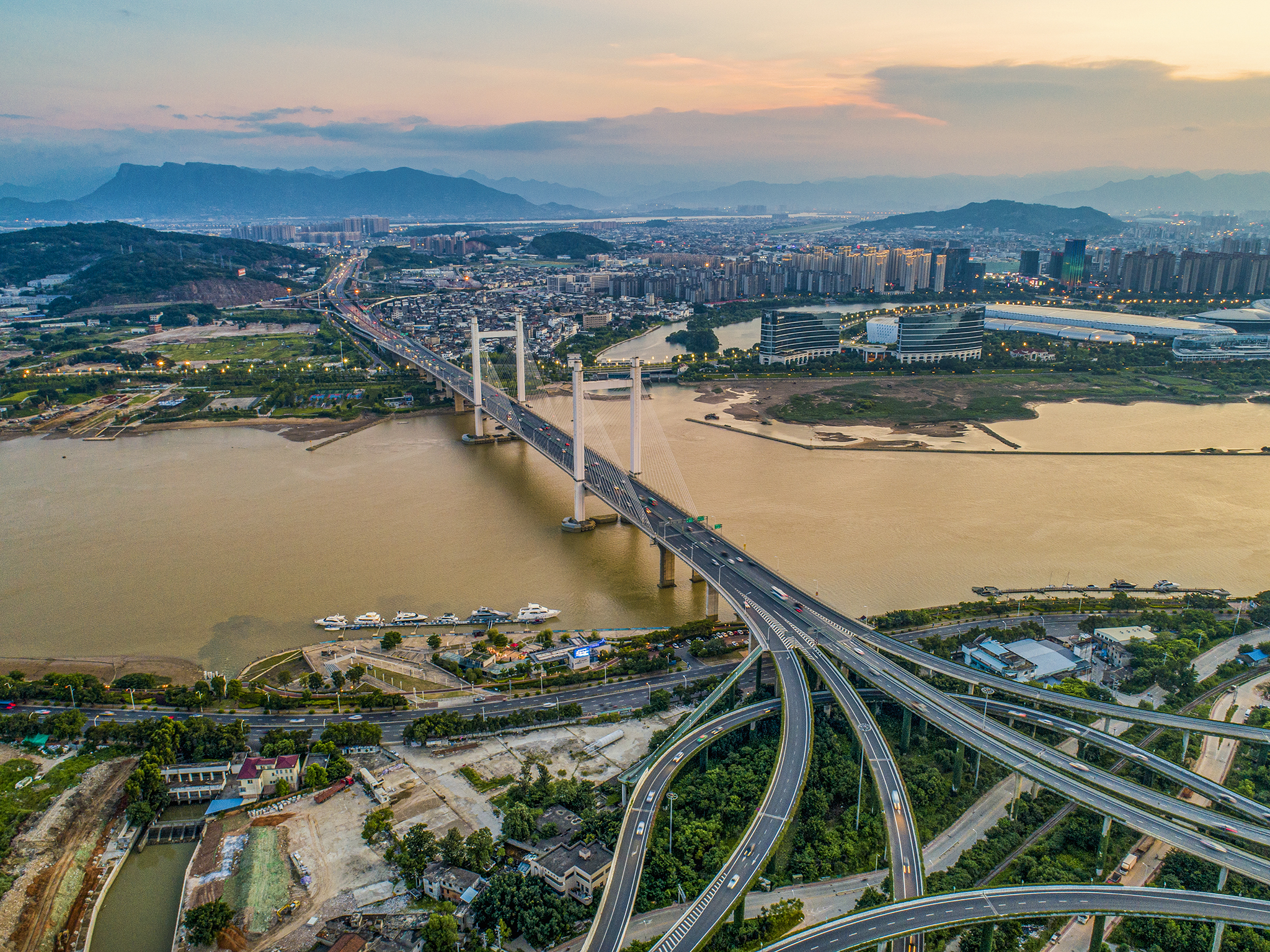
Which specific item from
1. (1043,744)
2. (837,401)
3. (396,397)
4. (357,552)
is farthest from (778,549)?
(396,397)

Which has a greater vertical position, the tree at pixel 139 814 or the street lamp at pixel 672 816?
the street lamp at pixel 672 816

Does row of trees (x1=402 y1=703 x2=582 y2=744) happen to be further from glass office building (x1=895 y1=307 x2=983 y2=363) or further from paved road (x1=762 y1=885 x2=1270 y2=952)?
glass office building (x1=895 y1=307 x2=983 y2=363)

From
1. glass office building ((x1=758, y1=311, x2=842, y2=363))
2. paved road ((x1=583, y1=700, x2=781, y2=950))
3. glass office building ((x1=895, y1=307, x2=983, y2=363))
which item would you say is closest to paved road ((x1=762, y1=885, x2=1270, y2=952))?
paved road ((x1=583, y1=700, x2=781, y2=950))

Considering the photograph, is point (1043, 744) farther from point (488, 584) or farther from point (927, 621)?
point (488, 584)

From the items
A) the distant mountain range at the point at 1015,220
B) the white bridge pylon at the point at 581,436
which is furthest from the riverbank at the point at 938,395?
the distant mountain range at the point at 1015,220

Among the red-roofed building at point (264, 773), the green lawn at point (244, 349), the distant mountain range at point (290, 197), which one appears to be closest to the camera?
the red-roofed building at point (264, 773)

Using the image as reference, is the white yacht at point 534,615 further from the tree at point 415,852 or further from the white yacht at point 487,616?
the tree at point 415,852
